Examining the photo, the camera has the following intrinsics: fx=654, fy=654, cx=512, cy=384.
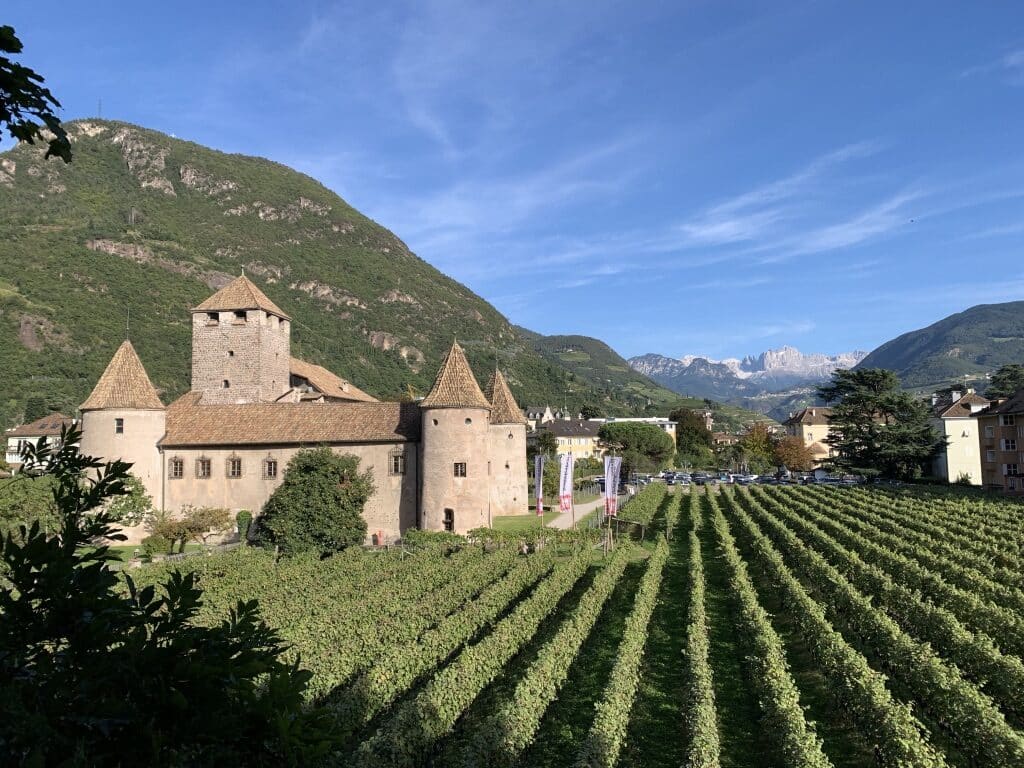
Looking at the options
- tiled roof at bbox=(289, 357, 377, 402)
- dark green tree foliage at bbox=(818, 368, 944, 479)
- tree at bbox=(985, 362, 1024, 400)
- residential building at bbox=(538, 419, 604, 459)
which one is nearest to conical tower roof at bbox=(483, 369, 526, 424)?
tiled roof at bbox=(289, 357, 377, 402)

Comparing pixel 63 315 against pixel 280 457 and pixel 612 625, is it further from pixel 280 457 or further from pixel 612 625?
pixel 612 625

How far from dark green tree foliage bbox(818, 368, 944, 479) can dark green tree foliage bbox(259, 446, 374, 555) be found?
56.3 m

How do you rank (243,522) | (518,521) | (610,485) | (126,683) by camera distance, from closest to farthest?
(126,683), (243,522), (610,485), (518,521)

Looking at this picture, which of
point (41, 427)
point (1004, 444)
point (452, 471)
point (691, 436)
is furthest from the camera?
point (691, 436)

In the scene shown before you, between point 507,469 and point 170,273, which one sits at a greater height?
point 170,273

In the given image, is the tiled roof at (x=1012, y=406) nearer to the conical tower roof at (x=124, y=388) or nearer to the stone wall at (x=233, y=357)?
the stone wall at (x=233, y=357)

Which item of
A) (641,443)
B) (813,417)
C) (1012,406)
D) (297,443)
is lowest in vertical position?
(641,443)

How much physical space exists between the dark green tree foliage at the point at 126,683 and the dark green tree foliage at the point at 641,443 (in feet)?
299

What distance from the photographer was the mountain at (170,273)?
9375 centimetres

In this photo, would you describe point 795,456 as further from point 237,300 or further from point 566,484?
point 237,300

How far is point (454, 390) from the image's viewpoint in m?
38.6

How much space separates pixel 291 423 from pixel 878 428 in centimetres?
5950

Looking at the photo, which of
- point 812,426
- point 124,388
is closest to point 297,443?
point 124,388

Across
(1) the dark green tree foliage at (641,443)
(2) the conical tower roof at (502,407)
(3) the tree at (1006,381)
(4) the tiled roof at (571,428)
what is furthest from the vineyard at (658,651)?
(4) the tiled roof at (571,428)
